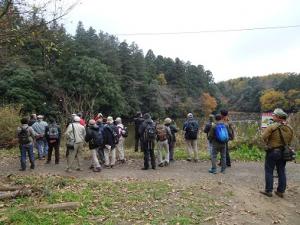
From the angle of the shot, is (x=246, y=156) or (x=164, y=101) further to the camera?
(x=164, y=101)

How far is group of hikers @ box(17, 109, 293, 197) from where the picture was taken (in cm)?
955

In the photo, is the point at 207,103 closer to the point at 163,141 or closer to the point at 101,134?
the point at 163,141

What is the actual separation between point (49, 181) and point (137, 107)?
50.2 meters

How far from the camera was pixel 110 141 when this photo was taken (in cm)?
1320

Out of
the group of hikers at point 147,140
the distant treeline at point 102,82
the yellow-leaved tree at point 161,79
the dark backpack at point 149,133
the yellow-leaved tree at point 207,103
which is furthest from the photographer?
the yellow-leaved tree at point 207,103

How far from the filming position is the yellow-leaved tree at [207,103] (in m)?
82.9

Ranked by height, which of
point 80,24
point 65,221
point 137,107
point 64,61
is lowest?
point 65,221

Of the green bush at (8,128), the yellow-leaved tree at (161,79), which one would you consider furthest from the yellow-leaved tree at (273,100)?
the green bush at (8,128)

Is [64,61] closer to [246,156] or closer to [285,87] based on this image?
[246,156]

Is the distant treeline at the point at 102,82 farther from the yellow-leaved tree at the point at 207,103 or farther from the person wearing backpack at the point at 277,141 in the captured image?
the person wearing backpack at the point at 277,141

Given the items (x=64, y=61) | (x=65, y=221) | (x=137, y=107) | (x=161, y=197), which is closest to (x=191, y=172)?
(x=161, y=197)

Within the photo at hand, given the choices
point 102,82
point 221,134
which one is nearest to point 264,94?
point 102,82

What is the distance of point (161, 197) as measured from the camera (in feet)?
29.4

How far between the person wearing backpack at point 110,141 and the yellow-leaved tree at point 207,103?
6878 cm
